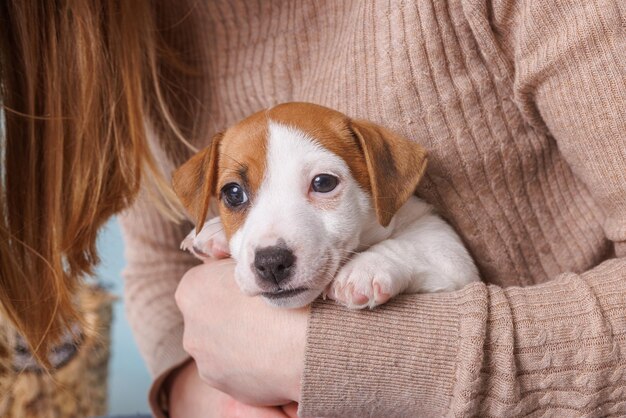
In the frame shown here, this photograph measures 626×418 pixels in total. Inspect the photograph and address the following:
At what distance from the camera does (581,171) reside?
4.61 ft

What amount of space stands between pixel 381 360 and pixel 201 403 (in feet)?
1.78

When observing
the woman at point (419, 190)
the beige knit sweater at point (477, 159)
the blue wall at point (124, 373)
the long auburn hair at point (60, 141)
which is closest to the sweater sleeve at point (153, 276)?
the woman at point (419, 190)

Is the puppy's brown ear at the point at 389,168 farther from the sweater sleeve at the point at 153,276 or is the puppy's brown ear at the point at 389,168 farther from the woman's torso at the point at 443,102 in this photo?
the sweater sleeve at the point at 153,276

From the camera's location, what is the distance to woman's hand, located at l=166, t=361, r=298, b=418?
4.64 feet

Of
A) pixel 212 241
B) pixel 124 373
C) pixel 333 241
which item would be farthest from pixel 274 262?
pixel 124 373

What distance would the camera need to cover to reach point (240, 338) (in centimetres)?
136

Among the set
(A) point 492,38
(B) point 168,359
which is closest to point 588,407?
(A) point 492,38

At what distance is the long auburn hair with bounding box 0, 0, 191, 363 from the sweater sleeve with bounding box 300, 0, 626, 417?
66 cm

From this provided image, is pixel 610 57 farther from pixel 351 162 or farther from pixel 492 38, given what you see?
pixel 351 162

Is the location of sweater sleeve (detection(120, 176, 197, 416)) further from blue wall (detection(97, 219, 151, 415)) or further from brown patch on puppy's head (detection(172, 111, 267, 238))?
blue wall (detection(97, 219, 151, 415))

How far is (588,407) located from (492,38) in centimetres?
65

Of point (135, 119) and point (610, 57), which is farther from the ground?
point (610, 57)

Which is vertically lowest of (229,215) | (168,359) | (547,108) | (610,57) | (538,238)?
(168,359)

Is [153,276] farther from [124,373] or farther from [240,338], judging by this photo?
[124,373]
